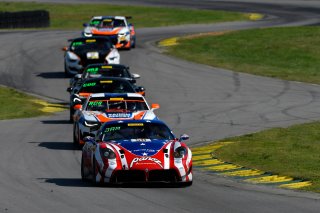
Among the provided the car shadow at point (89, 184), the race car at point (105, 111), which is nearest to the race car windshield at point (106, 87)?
the race car at point (105, 111)

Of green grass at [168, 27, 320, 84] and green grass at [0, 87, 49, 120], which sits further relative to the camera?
green grass at [168, 27, 320, 84]

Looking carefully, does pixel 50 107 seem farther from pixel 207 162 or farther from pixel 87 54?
pixel 207 162

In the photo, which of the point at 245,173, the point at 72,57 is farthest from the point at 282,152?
the point at 72,57

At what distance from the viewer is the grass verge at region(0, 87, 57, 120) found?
32.3 meters

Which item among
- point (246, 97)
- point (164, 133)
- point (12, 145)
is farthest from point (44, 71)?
point (164, 133)

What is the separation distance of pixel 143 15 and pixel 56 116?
41.8m

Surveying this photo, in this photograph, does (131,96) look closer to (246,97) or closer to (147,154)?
(147,154)

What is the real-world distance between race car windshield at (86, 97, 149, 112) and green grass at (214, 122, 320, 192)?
2347 mm

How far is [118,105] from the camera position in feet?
79.2

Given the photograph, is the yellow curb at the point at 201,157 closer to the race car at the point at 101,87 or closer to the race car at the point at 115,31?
the race car at the point at 101,87

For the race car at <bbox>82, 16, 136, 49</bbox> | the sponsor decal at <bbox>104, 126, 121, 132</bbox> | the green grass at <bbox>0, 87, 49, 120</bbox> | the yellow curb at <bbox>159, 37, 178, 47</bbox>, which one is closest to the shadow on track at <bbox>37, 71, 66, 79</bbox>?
the green grass at <bbox>0, 87, 49, 120</bbox>

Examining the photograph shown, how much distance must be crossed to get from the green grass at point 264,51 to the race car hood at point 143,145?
22.8 m

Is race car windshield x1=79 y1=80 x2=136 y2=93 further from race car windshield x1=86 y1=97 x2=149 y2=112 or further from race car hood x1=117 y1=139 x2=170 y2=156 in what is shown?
race car hood x1=117 y1=139 x2=170 y2=156

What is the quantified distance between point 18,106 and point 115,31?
16.0 meters
